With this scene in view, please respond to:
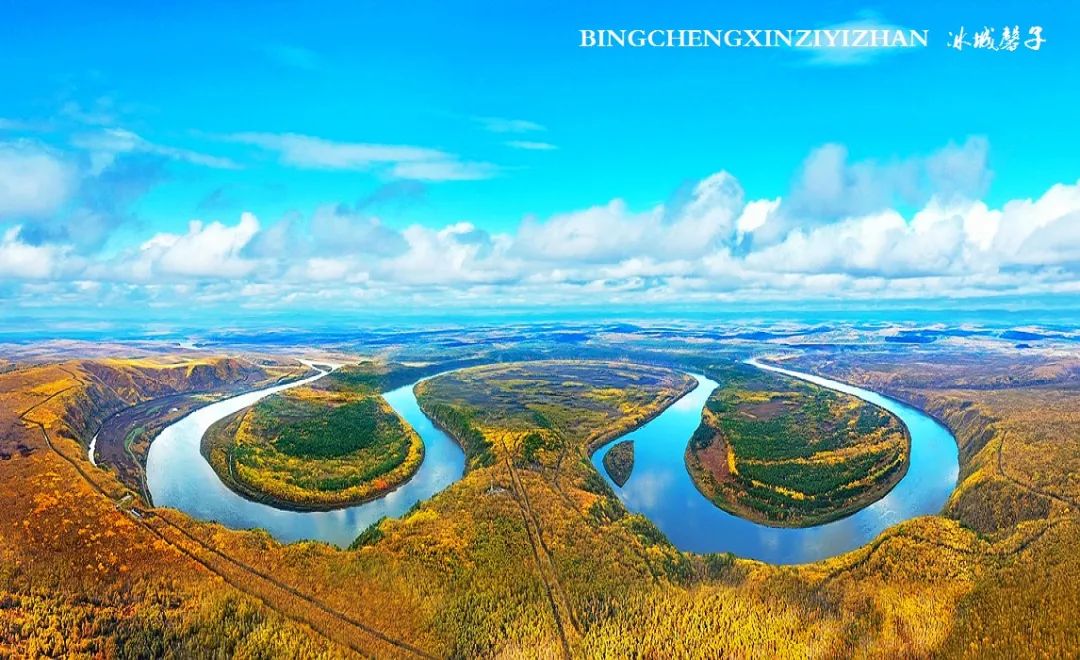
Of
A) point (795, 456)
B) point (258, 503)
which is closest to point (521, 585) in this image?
point (258, 503)

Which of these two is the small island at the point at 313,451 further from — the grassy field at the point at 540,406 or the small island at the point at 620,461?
the small island at the point at 620,461

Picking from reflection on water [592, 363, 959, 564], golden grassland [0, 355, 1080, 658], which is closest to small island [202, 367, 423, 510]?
golden grassland [0, 355, 1080, 658]

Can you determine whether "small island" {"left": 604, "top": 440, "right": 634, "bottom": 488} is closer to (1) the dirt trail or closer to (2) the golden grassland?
(2) the golden grassland

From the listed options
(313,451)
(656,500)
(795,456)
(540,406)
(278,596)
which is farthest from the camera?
(540,406)

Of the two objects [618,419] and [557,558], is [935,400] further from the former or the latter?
[557,558]

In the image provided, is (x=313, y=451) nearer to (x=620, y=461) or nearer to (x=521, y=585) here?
(x=620, y=461)

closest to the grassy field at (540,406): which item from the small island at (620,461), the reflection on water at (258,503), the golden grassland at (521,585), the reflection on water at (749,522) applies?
the small island at (620,461)

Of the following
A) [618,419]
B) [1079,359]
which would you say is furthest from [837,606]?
[1079,359]
